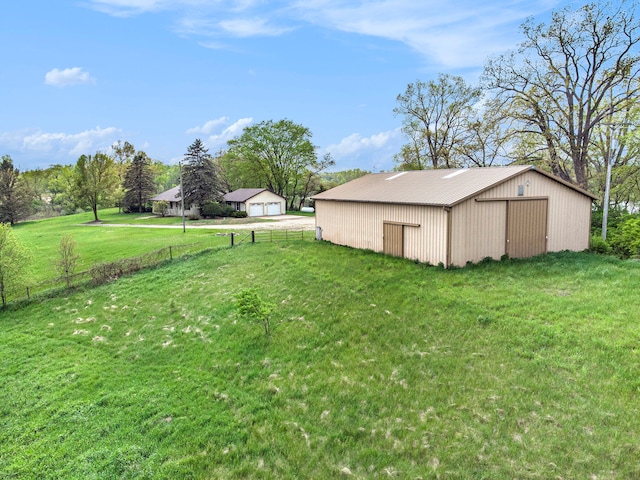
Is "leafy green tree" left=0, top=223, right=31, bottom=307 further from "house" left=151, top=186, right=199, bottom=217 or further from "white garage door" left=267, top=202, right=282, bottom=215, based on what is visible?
"white garage door" left=267, top=202, right=282, bottom=215

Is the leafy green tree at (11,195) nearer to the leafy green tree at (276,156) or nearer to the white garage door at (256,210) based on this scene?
the leafy green tree at (276,156)

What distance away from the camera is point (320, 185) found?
60219 mm

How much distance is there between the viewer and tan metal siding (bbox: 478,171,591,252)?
15.3 meters

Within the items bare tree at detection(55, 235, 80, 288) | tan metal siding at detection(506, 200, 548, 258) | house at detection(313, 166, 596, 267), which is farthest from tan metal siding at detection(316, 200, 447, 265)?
bare tree at detection(55, 235, 80, 288)

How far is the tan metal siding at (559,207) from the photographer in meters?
15.3

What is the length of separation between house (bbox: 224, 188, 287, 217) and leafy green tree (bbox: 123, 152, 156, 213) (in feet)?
52.8

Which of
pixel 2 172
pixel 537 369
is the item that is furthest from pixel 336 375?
pixel 2 172

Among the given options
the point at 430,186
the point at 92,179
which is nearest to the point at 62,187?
the point at 92,179

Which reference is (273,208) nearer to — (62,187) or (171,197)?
(171,197)

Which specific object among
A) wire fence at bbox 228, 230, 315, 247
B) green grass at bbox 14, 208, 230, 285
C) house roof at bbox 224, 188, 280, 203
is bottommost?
green grass at bbox 14, 208, 230, 285

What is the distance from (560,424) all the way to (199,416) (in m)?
6.41

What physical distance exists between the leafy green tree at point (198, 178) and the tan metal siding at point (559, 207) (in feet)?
126

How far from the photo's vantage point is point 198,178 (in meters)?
46.6

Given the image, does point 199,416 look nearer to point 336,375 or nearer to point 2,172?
point 336,375
